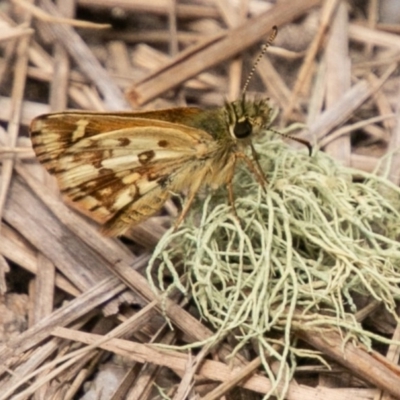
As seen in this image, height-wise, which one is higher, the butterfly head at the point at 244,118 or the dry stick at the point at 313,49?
the dry stick at the point at 313,49

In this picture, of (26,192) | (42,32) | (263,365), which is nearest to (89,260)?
(26,192)

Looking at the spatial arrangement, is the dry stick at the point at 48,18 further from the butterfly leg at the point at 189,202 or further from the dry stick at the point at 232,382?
the dry stick at the point at 232,382

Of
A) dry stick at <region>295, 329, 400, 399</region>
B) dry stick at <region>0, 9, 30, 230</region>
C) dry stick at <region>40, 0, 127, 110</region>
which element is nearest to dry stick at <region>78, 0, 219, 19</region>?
dry stick at <region>40, 0, 127, 110</region>

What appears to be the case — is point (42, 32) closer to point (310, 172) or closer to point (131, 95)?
point (131, 95)

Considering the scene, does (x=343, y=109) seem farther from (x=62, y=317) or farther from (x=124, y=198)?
(x=62, y=317)

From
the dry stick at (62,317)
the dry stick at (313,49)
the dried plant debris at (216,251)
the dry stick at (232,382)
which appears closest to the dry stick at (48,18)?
the dried plant debris at (216,251)

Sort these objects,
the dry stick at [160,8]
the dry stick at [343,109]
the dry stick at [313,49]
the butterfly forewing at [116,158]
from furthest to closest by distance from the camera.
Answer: the dry stick at [160,8], the dry stick at [313,49], the dry stick at [343,109], the butterfly forewing at [116,158]

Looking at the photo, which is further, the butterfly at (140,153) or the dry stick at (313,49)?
the dry stick at (313,49)

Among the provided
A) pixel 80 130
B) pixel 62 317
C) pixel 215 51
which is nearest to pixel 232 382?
pixel 62 317
